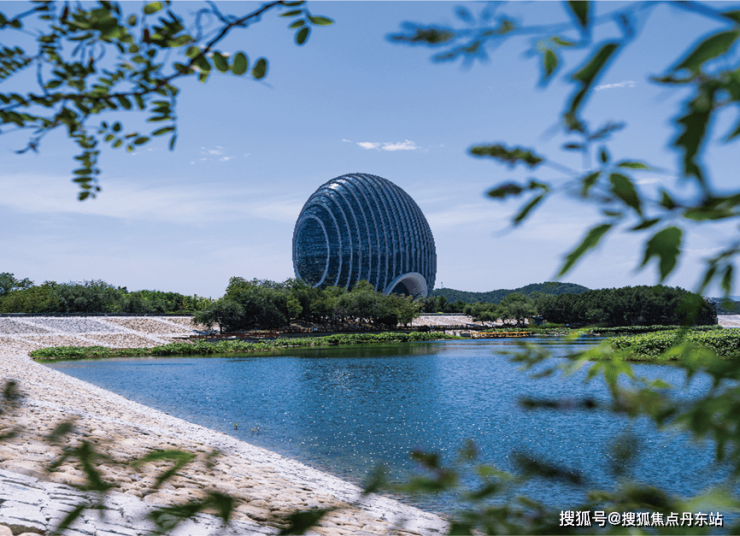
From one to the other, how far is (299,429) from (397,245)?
5919 centimetres

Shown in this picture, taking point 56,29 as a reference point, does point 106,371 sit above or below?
below

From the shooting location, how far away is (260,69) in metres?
1.81

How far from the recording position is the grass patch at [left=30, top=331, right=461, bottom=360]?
2916 cm

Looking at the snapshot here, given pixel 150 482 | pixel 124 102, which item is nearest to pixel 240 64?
pixel 124 102

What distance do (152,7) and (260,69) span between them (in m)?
0.41

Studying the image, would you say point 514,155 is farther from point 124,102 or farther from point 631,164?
point 124,102

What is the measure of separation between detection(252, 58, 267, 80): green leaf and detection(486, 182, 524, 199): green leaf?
107 centimetres

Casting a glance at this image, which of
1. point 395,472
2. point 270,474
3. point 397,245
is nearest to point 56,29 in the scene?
point 270,474

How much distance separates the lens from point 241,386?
19328mm

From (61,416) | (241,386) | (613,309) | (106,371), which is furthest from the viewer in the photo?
(613,309)

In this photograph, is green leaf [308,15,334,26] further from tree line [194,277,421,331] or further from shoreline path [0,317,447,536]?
tree line [194,277,421,331]

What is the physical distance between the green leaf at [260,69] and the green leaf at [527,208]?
1.18m

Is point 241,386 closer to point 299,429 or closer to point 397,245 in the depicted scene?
point 299,429

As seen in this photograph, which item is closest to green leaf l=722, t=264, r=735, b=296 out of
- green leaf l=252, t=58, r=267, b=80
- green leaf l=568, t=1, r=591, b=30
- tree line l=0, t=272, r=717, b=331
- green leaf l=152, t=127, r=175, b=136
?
green leaf l=568, t=1, r=591, b=30
